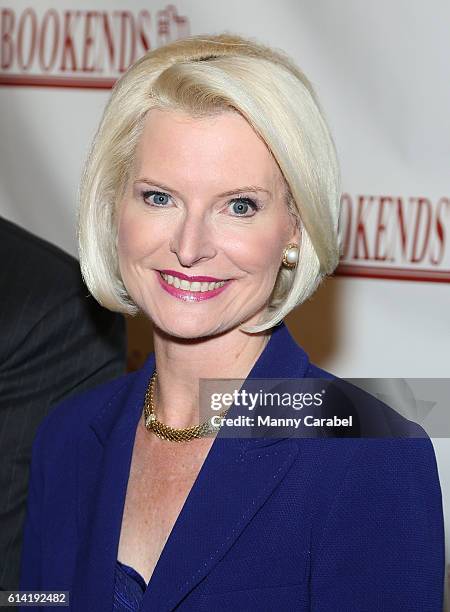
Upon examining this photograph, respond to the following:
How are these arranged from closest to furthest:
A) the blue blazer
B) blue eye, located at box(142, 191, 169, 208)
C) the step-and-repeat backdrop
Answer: the blue blazer
blue eye, located at box(142, 191, 169, 208)
the step-and-repeat backdrop

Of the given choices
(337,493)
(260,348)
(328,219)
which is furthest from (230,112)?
(337,493)

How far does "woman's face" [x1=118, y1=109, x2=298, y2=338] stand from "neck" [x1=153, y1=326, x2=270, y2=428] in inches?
2.2

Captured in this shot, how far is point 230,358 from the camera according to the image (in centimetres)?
172

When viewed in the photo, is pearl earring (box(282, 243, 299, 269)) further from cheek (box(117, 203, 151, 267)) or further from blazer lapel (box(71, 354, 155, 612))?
blazer lapel (box(71, 354, 155, 612))

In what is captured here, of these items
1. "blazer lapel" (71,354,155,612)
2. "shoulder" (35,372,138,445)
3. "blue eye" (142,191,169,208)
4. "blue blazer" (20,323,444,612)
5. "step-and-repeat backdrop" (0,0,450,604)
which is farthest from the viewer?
"step-and-repeat backdrop" (0,0,450,604)

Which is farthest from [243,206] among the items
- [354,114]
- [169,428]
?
[354,114]

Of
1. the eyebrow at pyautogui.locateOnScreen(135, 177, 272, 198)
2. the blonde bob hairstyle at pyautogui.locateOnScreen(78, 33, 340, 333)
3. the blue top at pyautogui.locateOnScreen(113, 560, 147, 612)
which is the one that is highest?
the blonde bob hairstyle at pyautogui.locateOnScreen(78, 33, 340, 333)

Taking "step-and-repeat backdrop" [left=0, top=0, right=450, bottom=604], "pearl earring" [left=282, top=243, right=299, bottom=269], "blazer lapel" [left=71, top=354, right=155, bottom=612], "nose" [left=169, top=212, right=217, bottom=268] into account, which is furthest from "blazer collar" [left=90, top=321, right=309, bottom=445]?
"step-and-repeat backdrop" [left=0, top=0, right=450, bottom=604]

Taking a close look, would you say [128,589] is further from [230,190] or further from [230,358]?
[230,190]

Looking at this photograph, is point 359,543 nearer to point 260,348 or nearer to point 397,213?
point 260,348

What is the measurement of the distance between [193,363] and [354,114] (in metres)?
1.11

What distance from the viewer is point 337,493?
1.52 m

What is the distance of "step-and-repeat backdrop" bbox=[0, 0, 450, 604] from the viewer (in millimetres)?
2502

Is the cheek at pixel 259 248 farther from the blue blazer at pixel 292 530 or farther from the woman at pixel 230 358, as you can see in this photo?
the blue blazer at pixel 292 530
